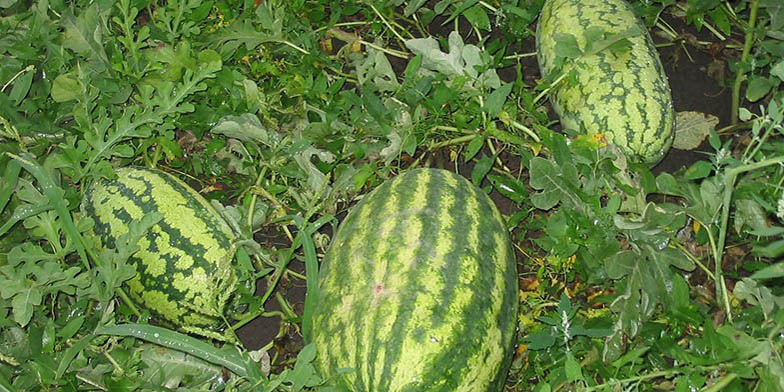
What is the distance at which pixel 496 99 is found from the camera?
2.89 m

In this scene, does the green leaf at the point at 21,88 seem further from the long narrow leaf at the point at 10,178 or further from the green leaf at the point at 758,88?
the green leaf at the point at 758,88

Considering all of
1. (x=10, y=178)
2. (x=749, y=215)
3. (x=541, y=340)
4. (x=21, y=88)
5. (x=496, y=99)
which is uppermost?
(x=21, y=88)

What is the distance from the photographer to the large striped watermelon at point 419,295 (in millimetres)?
2141

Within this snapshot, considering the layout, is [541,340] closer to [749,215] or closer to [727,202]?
[727,202]

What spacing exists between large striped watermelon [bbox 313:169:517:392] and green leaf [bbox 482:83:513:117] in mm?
496

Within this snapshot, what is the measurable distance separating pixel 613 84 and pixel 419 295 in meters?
1.14

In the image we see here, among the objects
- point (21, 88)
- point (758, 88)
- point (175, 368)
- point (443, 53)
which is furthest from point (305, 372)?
point (758, 88)

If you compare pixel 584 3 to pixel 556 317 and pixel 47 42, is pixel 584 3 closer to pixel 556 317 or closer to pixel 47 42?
pixel 556 317

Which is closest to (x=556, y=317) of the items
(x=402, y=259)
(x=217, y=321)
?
(x=402, y=259)

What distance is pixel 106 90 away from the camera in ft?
9.62

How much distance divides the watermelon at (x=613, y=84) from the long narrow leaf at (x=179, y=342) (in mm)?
1436

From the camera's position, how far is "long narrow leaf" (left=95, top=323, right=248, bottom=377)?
242 centimetres

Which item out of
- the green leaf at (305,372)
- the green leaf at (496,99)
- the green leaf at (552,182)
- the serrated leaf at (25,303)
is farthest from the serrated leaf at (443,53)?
the serrated leaf at (25,303)

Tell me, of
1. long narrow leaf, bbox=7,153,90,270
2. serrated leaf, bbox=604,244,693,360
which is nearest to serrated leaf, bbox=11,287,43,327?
long narrow leaf, bbox=7,153,90,270
